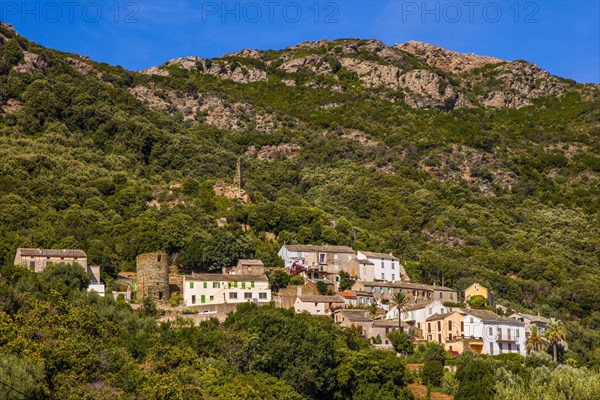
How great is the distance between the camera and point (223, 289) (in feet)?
253

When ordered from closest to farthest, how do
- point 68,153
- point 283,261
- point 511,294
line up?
point 283,261, point 511,294, point 68,153

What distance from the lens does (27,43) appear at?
152 m

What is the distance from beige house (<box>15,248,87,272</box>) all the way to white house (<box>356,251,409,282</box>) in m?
29.5

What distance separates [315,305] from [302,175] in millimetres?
61833

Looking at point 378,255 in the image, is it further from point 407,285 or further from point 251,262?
point 251,262

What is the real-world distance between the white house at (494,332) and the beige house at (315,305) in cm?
1124

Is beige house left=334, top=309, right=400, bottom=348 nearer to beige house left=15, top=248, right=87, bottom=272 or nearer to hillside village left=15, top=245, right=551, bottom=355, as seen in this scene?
hillside village left=15, top=245, right=551, bottom=355

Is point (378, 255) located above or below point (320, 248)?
below

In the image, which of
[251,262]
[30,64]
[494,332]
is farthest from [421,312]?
[30,64]

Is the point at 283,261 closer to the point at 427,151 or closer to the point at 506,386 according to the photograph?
the point at 506,386

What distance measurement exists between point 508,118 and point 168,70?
72881 millimetres

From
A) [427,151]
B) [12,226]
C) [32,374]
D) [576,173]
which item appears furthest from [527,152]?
[32,374]

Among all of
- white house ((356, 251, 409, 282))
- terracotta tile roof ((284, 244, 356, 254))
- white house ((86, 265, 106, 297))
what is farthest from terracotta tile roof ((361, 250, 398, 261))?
white house ((86, 265, 106, 297))

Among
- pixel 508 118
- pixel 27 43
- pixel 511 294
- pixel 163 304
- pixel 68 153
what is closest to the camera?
pixel 163 304
